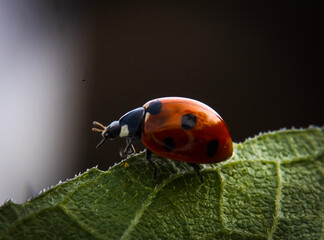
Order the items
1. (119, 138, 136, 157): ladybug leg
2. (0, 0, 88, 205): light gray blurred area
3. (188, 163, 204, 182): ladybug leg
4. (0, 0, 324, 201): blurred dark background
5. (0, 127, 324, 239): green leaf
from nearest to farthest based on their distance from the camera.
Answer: (0, 127, 324, 239): green leaf < (188, 163, 204, 182): ladybug leg < (119, 138, 136, 157): ladybug leg < (0, 0, 88, 205): light gray blurred area < (0, 0, 324, 201): blurred dark background

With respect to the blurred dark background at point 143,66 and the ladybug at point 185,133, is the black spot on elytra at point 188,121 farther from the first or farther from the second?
the blurred dark background at point 143,66

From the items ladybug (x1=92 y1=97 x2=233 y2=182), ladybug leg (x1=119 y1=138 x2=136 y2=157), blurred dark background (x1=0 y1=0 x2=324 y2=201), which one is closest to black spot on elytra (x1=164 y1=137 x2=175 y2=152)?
ladybug (x1=92 y1=97 x2=233 y2=182)

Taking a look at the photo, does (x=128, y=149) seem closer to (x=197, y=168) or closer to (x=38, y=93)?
(x=197, y=168)

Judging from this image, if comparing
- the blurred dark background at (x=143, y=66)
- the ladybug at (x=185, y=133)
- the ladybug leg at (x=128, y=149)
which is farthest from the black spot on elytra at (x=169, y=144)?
the blurred dark background at (x=143, y=66)

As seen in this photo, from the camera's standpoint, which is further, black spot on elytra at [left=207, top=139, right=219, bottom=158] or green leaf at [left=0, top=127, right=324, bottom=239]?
black spot on elytra at [left=207, top=139, right=219, bottom=158]

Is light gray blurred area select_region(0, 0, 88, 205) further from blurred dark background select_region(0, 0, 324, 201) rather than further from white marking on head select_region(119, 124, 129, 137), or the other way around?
white marking on head select_region(119, 124, 129, 137)

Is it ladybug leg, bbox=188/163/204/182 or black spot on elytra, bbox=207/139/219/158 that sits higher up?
black spot on elytra, bbox=207/139/219/158

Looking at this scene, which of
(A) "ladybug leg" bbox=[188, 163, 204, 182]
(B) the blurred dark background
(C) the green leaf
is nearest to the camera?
(C) the green leaf

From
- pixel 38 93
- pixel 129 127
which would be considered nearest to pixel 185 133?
pixel 129 127
